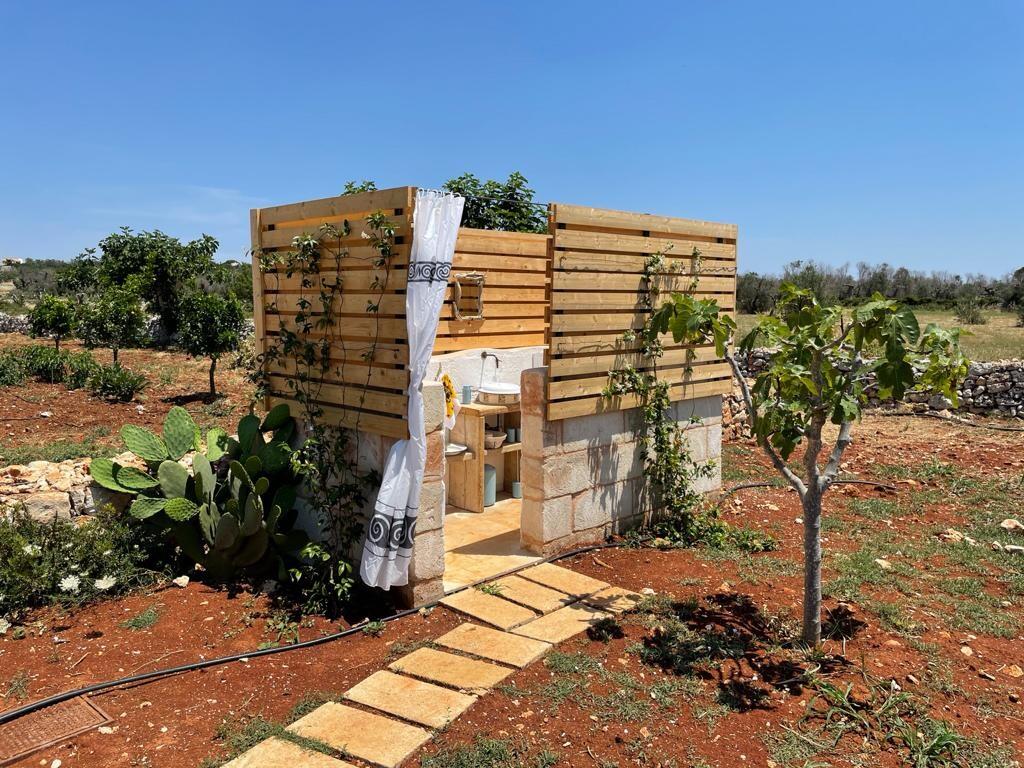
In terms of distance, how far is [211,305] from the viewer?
540 inches

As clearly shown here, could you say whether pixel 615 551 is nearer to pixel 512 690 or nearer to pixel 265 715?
pixel 512 690

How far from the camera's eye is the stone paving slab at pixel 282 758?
3.09 meters

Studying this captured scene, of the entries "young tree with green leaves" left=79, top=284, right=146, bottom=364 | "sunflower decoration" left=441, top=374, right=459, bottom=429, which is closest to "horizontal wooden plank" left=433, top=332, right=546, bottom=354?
"sunflower decoration" left=441, top=374, right=459, bottom=429

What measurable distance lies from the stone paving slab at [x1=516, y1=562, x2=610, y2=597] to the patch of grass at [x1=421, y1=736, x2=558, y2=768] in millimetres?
1831

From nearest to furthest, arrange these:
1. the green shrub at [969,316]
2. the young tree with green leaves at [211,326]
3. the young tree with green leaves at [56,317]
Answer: the young tree with green leaves at [211,326], the young tree with green leaves at [56,317], the green shrub at [969,316]

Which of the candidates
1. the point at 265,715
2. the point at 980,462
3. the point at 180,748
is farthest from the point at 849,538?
the point at 180,748

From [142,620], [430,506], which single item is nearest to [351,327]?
[430,506]

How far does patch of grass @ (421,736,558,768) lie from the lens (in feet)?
10.2

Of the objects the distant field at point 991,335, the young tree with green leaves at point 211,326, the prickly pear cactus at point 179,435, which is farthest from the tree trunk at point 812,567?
the young tree with green leaves at point 211,326

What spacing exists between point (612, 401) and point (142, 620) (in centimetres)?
370

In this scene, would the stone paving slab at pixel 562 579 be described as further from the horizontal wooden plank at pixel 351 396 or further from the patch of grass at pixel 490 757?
the patch of grass at pixel 490 757

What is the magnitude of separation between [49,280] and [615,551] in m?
44.6

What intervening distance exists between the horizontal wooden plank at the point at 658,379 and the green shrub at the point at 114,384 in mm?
9057

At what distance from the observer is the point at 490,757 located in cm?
315
